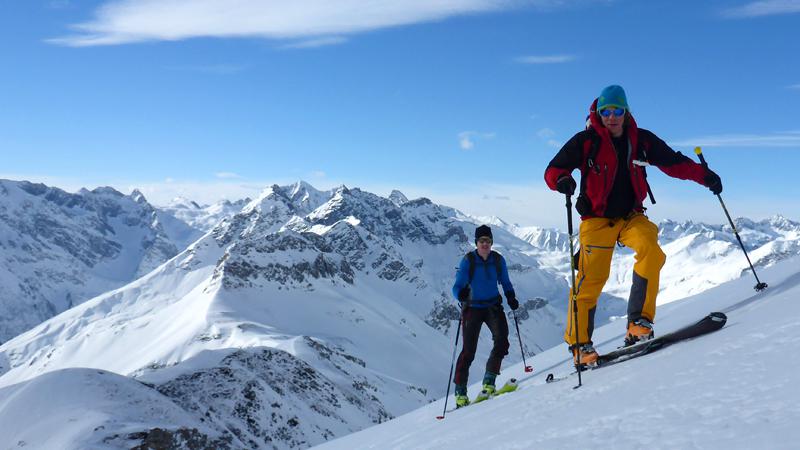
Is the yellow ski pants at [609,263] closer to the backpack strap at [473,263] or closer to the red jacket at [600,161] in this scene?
the red jacket at [600,161]

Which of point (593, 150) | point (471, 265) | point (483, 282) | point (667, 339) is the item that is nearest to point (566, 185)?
point (593, 150)

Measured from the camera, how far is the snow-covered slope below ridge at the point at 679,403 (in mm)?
3502

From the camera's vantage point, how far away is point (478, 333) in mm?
10508

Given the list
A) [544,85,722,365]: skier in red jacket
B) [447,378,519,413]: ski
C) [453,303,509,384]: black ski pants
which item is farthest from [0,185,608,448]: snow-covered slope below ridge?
[544,85,722,365]: skier in red jacket

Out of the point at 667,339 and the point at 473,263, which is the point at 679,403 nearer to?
the point at 667,339

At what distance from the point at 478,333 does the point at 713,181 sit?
433 cm

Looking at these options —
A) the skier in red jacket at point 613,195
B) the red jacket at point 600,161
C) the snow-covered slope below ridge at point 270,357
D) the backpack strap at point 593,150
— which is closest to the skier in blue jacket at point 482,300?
the skier in red jacket at point 613,195

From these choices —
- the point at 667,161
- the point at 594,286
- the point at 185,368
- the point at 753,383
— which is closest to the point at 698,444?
the point at 753,383

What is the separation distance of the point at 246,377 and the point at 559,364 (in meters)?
54.0

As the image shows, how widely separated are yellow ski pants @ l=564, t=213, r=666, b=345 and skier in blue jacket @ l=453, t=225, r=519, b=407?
7.46 feet

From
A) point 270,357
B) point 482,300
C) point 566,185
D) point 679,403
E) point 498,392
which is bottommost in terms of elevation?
point 679,403

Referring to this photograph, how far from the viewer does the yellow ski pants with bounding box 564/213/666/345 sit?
7699 mm

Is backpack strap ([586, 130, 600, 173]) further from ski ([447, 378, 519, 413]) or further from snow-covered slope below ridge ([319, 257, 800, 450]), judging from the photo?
ski ([447, 378, 519, 413])

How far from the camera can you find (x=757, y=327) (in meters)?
5.46
